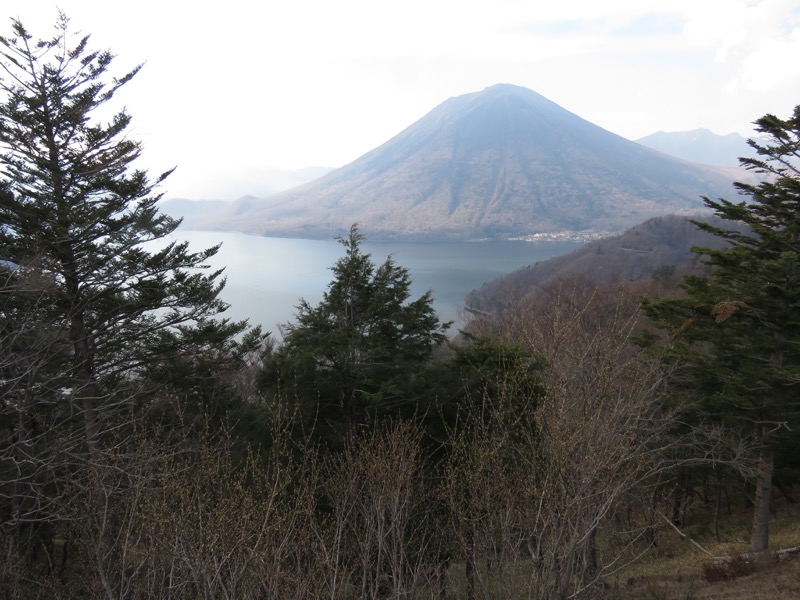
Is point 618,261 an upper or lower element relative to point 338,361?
lower

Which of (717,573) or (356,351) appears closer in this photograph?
(717,573)

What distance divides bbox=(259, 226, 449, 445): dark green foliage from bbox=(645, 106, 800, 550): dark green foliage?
474cm

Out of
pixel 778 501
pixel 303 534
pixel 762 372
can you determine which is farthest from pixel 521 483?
pixel 778 501

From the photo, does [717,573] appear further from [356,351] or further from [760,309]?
[356,351]

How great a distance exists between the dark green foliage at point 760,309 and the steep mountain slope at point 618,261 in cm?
3667

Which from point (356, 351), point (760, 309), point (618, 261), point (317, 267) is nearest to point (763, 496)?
point (760, 309)

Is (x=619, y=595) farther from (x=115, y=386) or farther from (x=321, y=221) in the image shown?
(x=321, y=221)

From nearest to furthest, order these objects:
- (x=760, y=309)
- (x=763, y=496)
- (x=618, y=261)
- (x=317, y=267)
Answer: (x=760, y=309), (x=763, y=496), (x=618, y=261), (x=317, y=267)

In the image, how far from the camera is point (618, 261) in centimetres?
6331

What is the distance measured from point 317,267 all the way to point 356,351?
228ft

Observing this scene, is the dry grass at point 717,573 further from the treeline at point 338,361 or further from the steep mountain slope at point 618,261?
the steep mountain slope at point 618,261

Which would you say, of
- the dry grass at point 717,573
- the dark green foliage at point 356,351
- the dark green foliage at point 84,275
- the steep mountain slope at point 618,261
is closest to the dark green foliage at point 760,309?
the dry grass at point 717,573

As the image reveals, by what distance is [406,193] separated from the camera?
607 ft

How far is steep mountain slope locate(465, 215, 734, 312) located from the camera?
52628mm
